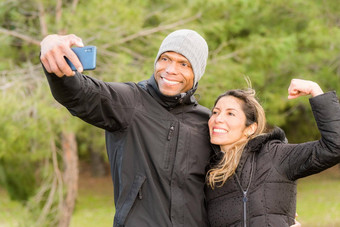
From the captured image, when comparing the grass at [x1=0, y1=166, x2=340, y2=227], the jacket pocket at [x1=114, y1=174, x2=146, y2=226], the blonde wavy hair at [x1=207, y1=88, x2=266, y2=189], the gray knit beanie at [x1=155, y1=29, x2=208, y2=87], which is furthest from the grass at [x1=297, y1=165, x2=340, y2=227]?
the jacket pocket at [x1=114, y1=174, x2=146, y2=226]

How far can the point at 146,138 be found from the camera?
265cm

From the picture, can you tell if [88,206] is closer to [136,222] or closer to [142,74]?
[142,74]

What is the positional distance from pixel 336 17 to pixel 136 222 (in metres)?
10.8

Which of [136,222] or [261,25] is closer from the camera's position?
[136,222]

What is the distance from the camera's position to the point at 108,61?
363 inches

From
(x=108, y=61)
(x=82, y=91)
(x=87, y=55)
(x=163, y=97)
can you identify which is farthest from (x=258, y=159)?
(x=108, y=61)

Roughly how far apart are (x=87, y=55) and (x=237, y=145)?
49.9 inches

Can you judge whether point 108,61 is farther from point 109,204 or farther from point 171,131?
point 109,204

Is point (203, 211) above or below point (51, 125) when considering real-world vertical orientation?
above

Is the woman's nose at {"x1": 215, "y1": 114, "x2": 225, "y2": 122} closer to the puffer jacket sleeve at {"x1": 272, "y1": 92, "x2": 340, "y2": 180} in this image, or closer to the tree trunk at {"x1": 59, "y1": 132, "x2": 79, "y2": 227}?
the puffer jacket sleeve at {"x1": 272, "y1": 92, "x2": 340, "y2": 180}

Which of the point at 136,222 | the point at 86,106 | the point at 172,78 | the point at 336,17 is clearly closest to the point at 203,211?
the point at 136,222

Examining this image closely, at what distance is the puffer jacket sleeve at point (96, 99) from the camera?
215cm

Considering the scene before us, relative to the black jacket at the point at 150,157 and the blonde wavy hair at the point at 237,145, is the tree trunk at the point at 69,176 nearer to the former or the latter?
the blonde wavy hair at the point at 237,145

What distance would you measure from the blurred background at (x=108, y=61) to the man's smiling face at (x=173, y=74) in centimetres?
392
